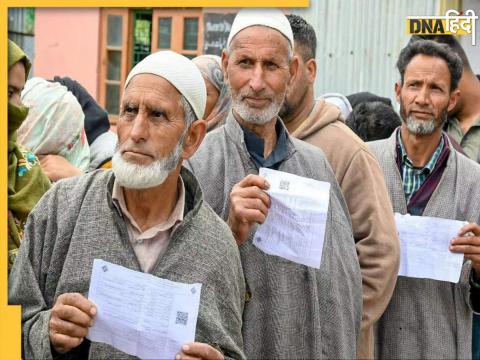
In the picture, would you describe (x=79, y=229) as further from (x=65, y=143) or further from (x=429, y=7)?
(x=429, y=7)

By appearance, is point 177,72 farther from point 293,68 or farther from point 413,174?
point 413,174

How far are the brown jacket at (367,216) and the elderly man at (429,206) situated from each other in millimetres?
380

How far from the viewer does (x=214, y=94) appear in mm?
4324

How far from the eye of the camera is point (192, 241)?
103 inches

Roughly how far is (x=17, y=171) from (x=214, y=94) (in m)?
1.36

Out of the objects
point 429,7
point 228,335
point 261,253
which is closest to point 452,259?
point 261,253

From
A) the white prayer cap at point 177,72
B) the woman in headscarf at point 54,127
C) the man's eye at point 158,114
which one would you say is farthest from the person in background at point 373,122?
the man's eye at point 158,114

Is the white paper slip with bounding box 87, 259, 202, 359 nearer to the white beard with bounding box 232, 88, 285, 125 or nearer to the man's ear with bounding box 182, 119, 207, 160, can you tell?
the man's ear with bounding box 182, 119, 207, 160

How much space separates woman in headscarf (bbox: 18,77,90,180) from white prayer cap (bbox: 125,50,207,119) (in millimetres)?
1386

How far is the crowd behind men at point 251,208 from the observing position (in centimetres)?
253

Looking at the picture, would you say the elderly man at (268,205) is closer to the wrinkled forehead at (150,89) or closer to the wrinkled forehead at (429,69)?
the wrinkled forehead at (150,89)

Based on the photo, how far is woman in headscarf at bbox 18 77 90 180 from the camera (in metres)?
4.06

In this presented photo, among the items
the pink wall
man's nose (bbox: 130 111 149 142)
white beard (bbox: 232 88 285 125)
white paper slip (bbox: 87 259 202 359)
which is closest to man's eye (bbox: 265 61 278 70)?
white beard (bbox: 232 88 285 125)

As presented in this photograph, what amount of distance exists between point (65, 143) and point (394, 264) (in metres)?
1.62
